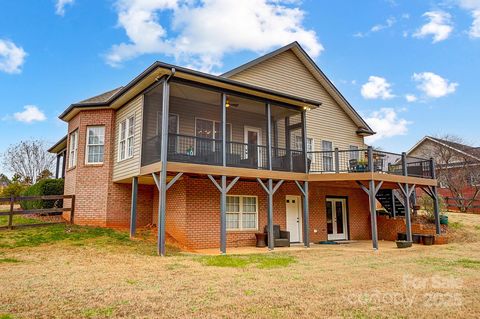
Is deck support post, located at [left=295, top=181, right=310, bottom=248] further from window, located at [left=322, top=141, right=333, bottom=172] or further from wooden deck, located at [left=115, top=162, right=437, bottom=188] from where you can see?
window, located at [left=322, top=141, right=333, bottom=172]

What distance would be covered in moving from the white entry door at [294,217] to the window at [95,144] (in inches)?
334

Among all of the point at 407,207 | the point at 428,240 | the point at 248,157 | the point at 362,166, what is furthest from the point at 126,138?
the point at 428,240

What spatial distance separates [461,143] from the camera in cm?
3525

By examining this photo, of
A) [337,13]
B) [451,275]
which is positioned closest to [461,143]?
[337,13]

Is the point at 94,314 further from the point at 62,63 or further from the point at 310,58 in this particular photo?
the point at 62,63

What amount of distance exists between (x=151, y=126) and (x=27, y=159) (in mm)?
29209

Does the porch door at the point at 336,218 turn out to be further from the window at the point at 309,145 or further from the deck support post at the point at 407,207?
the deck support post at the point at 407,207

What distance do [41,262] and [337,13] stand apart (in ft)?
60.4

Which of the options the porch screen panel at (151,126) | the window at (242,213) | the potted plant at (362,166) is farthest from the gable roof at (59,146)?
the potted plant at (362,166)

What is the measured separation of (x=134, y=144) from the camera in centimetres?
1317

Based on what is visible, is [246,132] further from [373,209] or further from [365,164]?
[373,209]

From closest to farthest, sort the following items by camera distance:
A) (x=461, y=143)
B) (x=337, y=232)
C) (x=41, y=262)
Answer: (x=41, y=262), (x=337, y=232), (x=461, y=143)

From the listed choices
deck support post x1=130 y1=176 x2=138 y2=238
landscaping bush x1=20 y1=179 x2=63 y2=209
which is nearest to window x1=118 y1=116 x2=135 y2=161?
deck support post x1=130 y1=176 x2=138 y2=238

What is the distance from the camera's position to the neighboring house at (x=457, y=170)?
97.6ft
